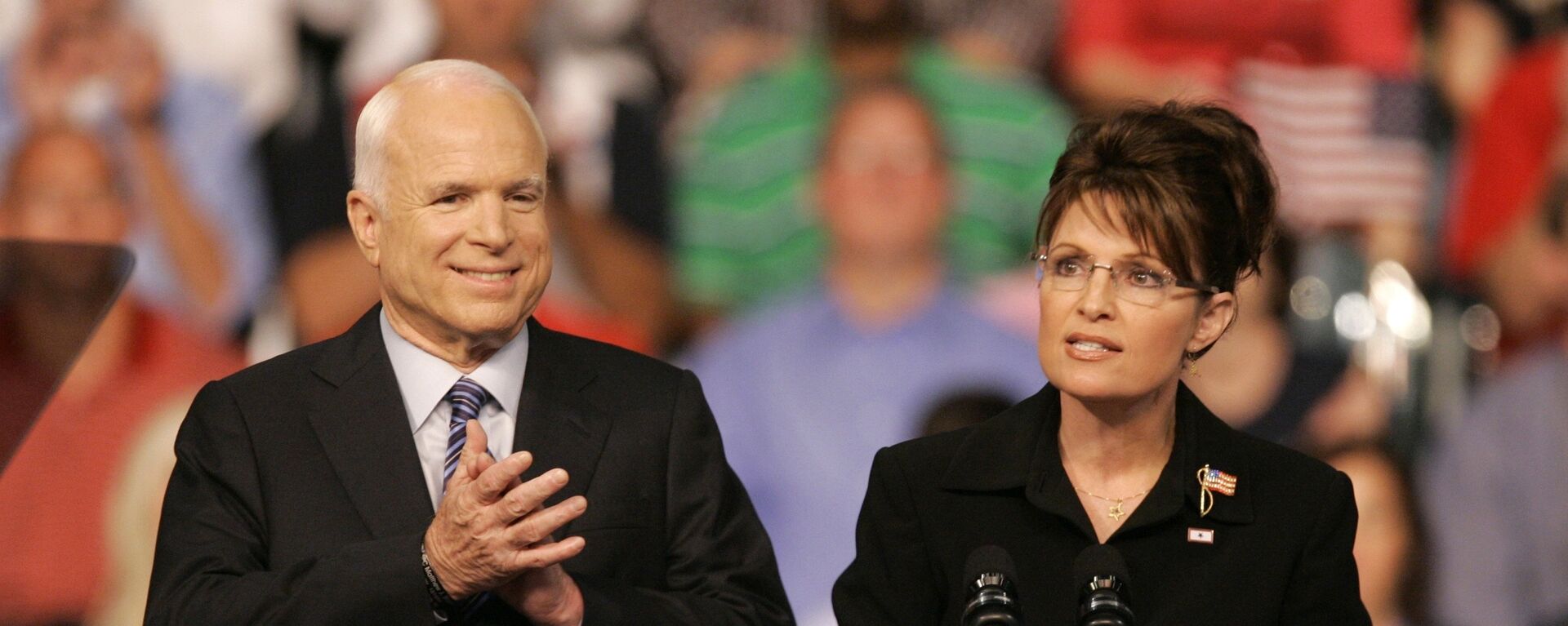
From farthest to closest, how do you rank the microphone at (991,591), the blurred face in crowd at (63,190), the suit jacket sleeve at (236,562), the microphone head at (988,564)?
the blurred face in crowd at (63,190) → the suit jacket sleeve at (236,562) → the microphone head at (988,564) → the microphone at (991,591)

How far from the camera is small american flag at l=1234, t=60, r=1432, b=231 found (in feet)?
18.4

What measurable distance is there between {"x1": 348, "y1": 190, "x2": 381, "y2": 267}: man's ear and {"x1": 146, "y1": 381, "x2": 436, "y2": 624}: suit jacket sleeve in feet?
0.92

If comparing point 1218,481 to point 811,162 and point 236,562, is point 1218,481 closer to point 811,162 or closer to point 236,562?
point 236,562

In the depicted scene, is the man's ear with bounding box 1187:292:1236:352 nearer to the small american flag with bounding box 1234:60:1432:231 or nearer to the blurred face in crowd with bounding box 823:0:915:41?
the blurred face in crowd with bounding box 823:0:915:41

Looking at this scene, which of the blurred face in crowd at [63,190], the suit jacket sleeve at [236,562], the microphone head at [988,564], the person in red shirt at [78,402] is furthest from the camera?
the blurred face in crowd at [63,190]

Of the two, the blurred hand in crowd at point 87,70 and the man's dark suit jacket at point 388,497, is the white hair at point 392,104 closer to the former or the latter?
the man's dark suit jacket at point 388,497

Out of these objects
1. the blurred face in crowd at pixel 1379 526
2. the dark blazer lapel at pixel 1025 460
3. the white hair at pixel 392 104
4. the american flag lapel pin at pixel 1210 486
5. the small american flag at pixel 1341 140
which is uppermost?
the small american flag at pixel 1341 140

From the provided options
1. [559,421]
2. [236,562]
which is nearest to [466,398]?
[559,421]

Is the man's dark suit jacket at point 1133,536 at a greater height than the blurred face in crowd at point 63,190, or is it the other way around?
the blurred face in crowd at point 63,190

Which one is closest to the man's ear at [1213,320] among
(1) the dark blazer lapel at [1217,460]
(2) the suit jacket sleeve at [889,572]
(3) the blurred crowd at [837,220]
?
(1) the dark blazer lapel at [1217,460]

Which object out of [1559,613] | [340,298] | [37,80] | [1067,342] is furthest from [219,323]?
[1559,613]

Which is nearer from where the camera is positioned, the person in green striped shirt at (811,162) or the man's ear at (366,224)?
the man's ear at (366,224)

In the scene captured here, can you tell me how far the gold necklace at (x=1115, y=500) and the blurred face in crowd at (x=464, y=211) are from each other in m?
0.84

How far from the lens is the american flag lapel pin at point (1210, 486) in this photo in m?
2.50
